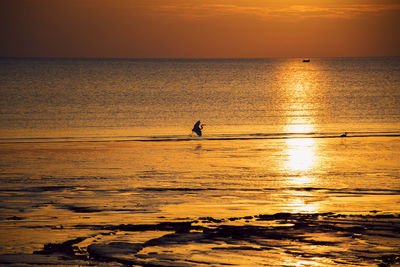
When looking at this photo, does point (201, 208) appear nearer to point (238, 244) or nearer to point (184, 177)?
point (238, 244)

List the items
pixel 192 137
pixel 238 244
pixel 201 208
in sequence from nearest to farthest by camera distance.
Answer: pixel 238 244, pixel 201 208, pixel 192 137

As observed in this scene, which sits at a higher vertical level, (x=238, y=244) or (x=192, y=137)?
(x=192, y=137)

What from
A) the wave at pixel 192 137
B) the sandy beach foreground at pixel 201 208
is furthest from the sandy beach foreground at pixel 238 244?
the wave at pixel 192 137

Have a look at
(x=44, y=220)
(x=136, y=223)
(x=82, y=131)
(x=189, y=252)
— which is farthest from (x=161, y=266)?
(x=82, y=131)

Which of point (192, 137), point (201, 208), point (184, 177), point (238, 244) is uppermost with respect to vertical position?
point (192, 137)

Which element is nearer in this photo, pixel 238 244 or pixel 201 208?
pixel 238 244

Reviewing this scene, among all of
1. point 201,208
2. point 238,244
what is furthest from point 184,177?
point 238,244

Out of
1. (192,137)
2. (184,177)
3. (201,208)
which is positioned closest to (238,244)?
(201,208)

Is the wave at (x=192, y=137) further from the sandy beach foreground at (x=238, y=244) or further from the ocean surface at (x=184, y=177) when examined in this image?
the sandy beach foreground at (x=238, y=244)

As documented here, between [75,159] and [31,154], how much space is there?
2.89 meters

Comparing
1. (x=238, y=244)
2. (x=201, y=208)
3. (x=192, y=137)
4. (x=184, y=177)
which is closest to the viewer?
(x=238, y=244)

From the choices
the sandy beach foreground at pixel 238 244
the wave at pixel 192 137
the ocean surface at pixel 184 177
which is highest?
the wave at pixel 192 137

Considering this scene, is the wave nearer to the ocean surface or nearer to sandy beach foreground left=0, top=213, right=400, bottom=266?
the ocean surface

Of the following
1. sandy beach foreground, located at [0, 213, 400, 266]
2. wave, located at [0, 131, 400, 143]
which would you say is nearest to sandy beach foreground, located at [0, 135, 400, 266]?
sandy beach foreground, located at [0, 213, 400, 266]
